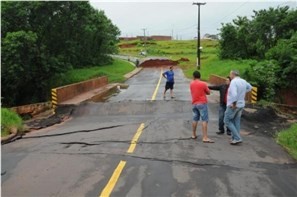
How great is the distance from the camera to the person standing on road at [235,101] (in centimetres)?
1177

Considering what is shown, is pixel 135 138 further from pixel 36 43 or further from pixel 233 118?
pixel 36 43

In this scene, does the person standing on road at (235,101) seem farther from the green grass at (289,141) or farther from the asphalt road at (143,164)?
the green grass at (289,141)

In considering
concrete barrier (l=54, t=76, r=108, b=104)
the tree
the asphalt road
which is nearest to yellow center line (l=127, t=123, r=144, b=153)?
the asphalt road

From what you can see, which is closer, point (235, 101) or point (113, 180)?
point (113, 180)

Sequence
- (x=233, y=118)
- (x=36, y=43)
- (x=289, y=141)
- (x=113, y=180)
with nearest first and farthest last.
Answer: (x=113, y=180)
(x=233, y=118)
(x=289, y=141)
(x=36, y=43)

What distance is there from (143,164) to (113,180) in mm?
1343

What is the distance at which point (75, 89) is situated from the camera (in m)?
27.7

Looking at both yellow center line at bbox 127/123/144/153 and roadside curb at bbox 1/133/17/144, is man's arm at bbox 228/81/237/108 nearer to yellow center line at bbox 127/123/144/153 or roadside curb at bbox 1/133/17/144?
yellow center line at bbox 127/123/144/153

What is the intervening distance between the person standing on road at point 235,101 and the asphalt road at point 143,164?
42cm

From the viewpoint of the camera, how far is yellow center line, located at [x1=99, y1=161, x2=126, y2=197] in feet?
24.8

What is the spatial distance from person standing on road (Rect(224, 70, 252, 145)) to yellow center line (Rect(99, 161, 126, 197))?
11.6ft

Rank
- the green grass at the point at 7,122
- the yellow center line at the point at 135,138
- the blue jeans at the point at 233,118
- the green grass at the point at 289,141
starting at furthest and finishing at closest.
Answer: the green grass at the point at 7,122, the blue jeans at the point at 233,118, the green grass at the point at 289,141, the yellow center line at the point at 135,138

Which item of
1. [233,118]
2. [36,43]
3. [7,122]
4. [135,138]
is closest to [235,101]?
[233,118]

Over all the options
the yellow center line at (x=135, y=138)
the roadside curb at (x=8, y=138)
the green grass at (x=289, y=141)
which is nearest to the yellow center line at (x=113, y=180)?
the yellow center line at (x=135, y=138)
